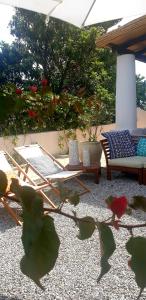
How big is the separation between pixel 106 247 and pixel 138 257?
46mm

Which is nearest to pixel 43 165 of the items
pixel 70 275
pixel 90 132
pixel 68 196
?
pixel 70 275

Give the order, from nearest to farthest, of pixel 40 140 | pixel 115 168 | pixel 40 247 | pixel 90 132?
1. pixel 40 247
2. pixel 115 168
3. pixel 90 132
4. pixel 40 140

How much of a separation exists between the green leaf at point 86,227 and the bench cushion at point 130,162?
19.9 ft

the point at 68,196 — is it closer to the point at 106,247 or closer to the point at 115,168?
the point at 106,247

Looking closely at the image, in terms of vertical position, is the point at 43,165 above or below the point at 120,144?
below

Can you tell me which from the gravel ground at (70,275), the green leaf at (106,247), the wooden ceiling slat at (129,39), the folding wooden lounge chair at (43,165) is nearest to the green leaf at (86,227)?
the green leaf at (106,247)

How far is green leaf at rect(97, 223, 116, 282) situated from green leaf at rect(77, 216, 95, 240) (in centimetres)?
3

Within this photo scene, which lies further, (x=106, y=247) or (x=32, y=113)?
(x=32, y=113)

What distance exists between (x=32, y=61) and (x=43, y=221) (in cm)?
1297

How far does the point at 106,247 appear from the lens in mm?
502

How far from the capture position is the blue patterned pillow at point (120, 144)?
714 centimetres

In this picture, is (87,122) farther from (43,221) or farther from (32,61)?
(43,221)

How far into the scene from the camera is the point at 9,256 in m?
3.46

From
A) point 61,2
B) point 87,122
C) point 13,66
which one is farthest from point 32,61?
point 61,2
